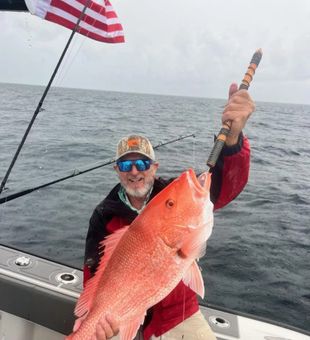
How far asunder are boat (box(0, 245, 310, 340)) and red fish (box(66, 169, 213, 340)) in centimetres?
158

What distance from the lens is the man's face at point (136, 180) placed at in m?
3.03

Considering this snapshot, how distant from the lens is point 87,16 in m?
5.57

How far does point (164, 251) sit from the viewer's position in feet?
6.06

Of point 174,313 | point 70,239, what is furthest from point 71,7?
point 70,239

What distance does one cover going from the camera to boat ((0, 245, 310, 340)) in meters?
3.47

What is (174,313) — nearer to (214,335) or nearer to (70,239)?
(214,335)

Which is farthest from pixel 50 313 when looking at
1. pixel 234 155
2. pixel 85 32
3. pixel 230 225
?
pixel 230 225

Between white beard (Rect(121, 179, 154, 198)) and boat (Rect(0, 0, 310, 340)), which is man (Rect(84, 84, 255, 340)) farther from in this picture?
boat (Rect(0, 0, 310, 340))

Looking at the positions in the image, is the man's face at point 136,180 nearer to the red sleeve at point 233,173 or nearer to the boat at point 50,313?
the red sleeve at point 233,173

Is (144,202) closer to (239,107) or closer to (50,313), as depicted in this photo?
(239,107)

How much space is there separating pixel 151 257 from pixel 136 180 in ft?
3.99

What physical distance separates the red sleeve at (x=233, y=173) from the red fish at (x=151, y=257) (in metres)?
0.90

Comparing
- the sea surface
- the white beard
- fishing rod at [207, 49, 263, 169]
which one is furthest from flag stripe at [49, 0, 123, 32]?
fishing rod at [207, 49, 263, 169]

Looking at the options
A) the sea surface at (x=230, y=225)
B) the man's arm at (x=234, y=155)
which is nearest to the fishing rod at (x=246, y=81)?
the man's arm at (x=234, y=155)
